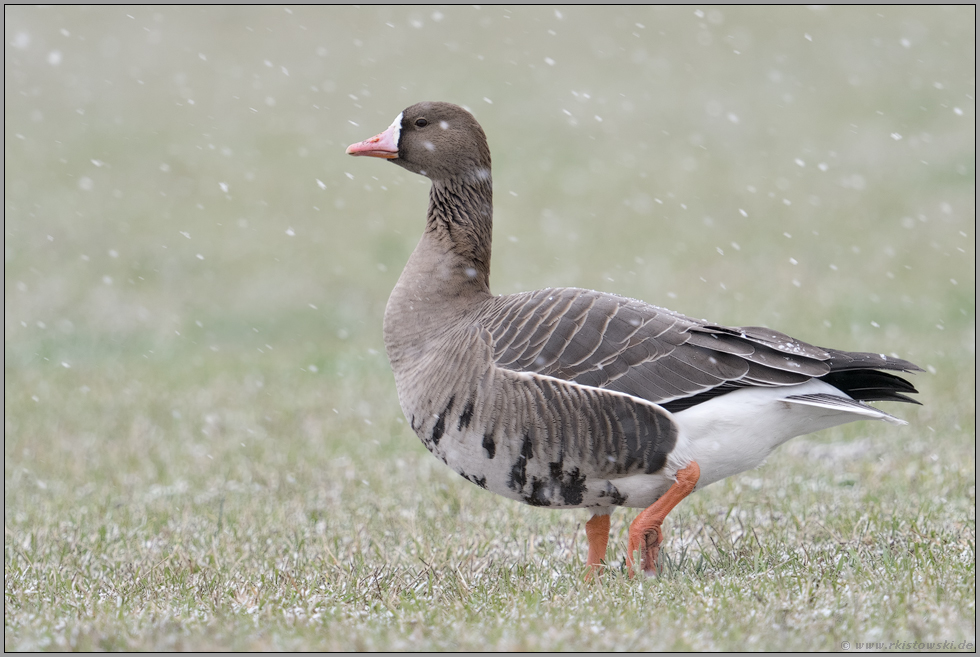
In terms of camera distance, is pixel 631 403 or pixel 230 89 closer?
pixel 631 403

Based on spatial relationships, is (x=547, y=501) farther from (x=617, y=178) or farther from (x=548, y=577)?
(x=617, y=178)

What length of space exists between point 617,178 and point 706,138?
10.8 feet

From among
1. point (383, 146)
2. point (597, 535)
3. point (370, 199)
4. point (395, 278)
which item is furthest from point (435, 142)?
point (370, 199)

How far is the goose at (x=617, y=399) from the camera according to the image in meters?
4.48

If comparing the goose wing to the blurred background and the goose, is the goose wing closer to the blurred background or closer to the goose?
the goose

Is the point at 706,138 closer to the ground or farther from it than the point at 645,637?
farther from it

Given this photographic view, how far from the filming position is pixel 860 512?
5691mm

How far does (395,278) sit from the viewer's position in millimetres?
15797

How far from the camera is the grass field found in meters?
4.21

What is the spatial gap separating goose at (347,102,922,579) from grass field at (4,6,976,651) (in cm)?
50

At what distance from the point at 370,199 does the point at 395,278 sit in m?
3.94

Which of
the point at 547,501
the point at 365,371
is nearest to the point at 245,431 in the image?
the point at 365,371

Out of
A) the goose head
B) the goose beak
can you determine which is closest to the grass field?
the goose head

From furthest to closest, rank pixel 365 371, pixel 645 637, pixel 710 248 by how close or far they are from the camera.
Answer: pixel 710 248 → pixel 365 371 → pixel 645 637
